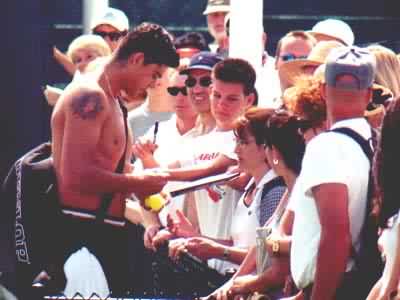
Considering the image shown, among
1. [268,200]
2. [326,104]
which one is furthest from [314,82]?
[268,200]

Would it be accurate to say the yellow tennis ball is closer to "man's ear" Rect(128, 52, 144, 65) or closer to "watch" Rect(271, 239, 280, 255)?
"man's ear" Rect(128, 52, 144, 65)

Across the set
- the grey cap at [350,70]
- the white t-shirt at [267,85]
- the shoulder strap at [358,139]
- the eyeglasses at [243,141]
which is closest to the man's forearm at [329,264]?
the shoulder strap at [358,139]

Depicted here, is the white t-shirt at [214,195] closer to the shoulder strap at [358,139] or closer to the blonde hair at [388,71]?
the blonde hair at [388,71]

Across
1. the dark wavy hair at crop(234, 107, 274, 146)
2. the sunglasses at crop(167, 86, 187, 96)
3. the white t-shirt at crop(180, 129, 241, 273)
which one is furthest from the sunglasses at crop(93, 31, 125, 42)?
the dark wavy hair at crop(234, 107, 274, 146)

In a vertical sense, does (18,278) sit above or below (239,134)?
below

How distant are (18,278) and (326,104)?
6.98 feet

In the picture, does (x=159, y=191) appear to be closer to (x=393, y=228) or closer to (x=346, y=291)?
(x=346, y=291)

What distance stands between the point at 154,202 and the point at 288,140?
1.13 metres

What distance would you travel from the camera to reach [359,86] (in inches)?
250

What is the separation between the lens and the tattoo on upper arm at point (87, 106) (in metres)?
7.66

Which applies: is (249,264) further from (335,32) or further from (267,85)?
(335,32)

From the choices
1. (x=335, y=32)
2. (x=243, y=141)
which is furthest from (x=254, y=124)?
(x=335, y=32)

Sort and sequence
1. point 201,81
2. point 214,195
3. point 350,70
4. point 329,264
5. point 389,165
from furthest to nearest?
point 201,81 → point 214,195 → point 350,70 → point 329,264 → point 389,165

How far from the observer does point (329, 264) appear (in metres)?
6.11
